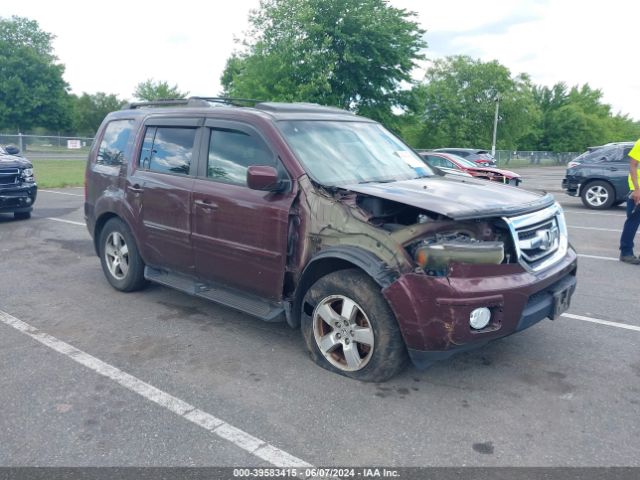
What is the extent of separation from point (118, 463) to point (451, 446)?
177cm

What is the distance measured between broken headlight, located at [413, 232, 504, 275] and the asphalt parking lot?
2.97 ft

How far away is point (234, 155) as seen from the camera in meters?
4.48

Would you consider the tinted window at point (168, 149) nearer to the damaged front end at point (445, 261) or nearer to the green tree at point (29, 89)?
the damaged front end at point (445, 261)

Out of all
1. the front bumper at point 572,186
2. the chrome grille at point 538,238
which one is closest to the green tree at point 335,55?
the front bumper at point 572,186

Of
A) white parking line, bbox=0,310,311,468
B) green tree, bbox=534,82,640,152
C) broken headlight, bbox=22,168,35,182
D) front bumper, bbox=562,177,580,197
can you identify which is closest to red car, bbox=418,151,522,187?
front bumper, bbox=562,177,580,197

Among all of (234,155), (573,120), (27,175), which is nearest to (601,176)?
(234,155)

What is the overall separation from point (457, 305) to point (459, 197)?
83 cm

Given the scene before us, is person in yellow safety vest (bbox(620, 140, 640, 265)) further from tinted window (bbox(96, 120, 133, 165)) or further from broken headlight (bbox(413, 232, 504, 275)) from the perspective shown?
tinted window (bbox(96, 120, 133, 165))

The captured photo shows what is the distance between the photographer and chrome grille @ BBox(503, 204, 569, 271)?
360 centimetres

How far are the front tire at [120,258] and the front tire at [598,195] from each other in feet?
39.6

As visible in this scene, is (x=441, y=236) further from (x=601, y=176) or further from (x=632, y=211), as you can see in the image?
(x=601, y=176)

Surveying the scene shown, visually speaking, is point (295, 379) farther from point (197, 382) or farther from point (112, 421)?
point (112, 421)

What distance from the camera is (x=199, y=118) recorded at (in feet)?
15.7

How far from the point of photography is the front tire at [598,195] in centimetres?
1362
